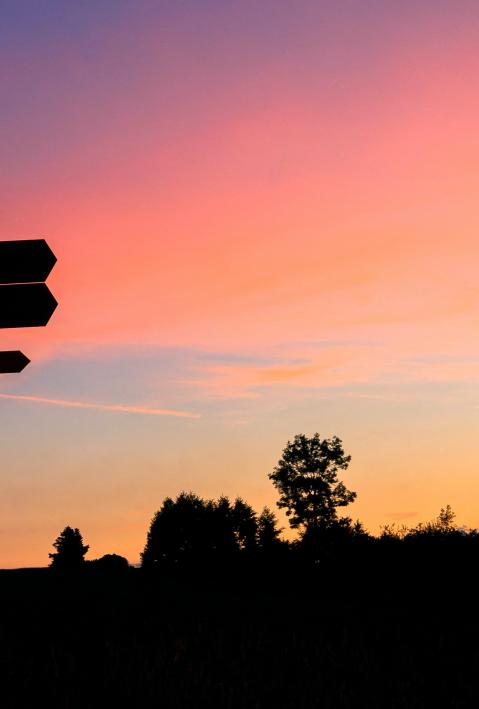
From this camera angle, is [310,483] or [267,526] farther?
[267,526]

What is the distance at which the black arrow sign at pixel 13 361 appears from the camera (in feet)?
14.7

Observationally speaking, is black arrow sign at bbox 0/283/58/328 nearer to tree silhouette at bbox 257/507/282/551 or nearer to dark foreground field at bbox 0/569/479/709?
dark foreground field at bbox 0/569/479/709

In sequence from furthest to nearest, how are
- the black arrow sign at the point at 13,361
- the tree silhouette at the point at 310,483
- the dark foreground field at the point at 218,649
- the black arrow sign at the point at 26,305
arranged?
1. the tree silhouette at the point at 310,483
2. the dark foreground field at the point at 218,649
3. the black arrow sign at the point at 13,361
4. the black arrow sign at the point at 26,305

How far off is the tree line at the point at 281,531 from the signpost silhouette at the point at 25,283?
14127mm

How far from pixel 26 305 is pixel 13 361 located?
0.42 m

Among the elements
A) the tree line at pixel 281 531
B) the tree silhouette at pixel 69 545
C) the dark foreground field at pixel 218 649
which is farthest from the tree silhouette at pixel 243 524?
the dark foreground field at pixel 218 649

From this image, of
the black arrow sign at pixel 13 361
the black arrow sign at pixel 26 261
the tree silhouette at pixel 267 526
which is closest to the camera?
the black arrow sign at pixel 26 261

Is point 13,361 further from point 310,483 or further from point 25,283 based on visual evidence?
point 310,483

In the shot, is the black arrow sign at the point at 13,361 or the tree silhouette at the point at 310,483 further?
the tree silhouette at the point at 310,483

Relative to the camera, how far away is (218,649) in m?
8.60

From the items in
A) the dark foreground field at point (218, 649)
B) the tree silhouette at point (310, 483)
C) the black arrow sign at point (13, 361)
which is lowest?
the dark foreground field at point (218, 649)

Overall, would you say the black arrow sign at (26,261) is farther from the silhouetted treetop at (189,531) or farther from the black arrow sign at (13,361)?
the silhouetted treetop at (189,531)

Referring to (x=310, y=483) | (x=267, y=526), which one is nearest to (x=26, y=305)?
(x=310, y=483)

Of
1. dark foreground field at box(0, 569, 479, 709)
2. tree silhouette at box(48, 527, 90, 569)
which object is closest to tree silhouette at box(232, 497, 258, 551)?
tree silhouette at box(48, 527, 90, 569)
